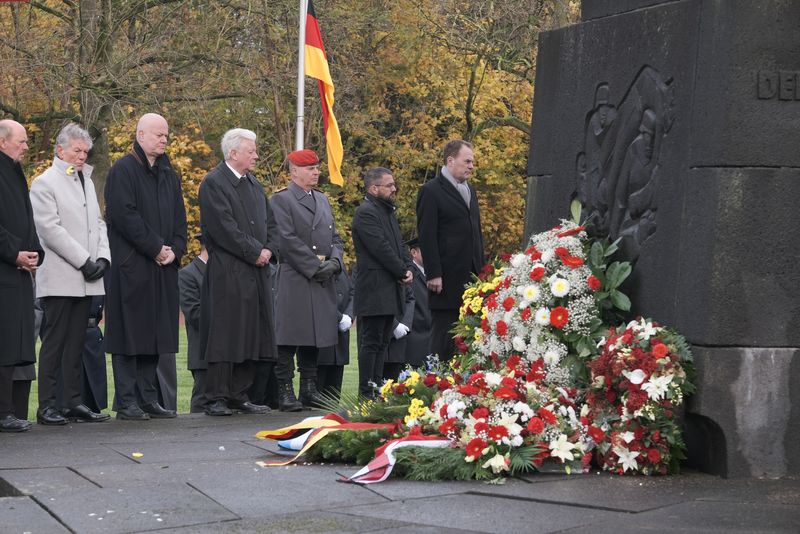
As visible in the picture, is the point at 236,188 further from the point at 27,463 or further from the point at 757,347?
the point at 757,347

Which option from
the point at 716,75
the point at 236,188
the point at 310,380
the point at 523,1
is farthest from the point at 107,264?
the point at 523,1

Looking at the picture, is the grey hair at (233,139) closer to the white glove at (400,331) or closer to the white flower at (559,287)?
the white glove at (400,331)

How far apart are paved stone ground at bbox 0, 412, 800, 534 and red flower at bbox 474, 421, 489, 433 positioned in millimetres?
291

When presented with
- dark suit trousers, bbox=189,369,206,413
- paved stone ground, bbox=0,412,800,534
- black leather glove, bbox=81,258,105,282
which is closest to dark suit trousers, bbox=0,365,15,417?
black leather glove, bbox=81,258,105,282

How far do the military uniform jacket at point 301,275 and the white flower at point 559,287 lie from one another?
11.1ft

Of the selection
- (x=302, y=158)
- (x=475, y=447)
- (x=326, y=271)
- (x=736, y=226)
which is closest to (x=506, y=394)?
(x=475, y=447)

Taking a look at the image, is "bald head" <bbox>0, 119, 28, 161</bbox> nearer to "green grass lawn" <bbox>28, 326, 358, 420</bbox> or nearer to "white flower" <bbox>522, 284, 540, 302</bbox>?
"white flower" <bbox>522, 284, 540, 302</bbox>

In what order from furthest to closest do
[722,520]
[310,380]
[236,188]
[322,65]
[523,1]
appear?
[523,1] → [322,65] → [310,380] → [236,188] → [722,520]

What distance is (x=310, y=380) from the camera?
415 inches

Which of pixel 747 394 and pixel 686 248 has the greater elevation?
pixel 686 248

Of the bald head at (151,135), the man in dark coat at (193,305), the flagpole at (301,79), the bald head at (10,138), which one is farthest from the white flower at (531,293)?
the flagpole at (301,79)

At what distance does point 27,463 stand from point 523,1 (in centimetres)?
2063

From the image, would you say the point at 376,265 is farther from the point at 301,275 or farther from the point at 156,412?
the point at 156,412

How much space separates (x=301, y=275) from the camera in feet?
33.7
